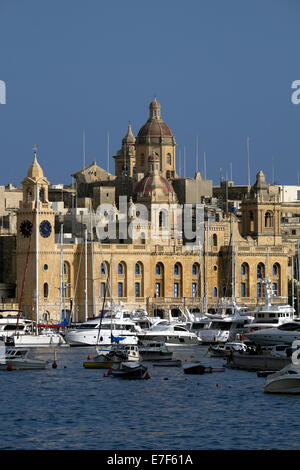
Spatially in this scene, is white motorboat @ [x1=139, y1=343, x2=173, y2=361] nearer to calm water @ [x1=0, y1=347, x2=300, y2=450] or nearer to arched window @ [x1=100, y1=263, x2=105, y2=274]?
calm water @ [x1=0, y1=347, x2=300, y2=450]

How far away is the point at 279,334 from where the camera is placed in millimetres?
100500

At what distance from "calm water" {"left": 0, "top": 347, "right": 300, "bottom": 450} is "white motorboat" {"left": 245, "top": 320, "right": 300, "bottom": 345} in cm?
1359

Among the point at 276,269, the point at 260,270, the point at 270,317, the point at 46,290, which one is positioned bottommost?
the point at 270,317

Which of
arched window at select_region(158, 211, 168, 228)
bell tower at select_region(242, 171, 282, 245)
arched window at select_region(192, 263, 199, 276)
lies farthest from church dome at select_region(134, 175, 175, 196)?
arched window at select_region(192, 263, 199, 276)

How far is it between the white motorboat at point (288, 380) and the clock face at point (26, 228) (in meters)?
→ 66.9

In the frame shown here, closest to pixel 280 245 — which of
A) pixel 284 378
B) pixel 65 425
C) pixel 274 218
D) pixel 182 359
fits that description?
pixel 274 218

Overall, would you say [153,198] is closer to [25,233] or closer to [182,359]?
[25,233]

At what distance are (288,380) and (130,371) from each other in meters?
12.8

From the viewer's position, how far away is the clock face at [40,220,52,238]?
135500 millimetres

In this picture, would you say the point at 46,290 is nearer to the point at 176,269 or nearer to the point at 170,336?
the point at 176,269

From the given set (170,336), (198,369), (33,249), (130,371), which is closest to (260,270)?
(33,249)

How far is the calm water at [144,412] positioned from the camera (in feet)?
189

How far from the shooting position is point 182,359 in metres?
97.4

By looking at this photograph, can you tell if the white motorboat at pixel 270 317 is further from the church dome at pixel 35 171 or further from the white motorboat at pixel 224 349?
the church dome at pixel 35 171
